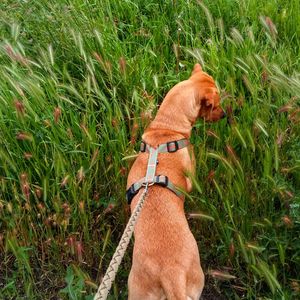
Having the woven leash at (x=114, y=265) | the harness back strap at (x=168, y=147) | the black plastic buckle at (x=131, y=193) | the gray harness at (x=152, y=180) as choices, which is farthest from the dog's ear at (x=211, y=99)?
the woven leash at (x=114, y=265)

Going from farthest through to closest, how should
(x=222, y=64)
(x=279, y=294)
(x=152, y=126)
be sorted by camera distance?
(x=222, y=64) < (x=152, y=126) < (x=279, y=294)

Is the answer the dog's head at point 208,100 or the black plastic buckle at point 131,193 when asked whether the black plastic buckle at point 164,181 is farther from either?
the dog's head at point 208,100

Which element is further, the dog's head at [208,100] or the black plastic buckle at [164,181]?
the dog's head at [208,100]

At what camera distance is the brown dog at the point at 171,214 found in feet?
9.92

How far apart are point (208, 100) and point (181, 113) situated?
0.66 ft

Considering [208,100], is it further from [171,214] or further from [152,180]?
[171,214]

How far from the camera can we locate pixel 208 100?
3844 millimetres

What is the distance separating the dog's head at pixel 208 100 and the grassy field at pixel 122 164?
10 centimetres

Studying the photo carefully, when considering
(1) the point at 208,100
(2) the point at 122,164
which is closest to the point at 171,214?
(2) the point at 122,164

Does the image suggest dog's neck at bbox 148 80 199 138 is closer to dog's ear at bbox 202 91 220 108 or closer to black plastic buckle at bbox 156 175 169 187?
dog's ear at bbox 202 91 220 108

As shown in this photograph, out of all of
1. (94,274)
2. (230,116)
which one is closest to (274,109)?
(230,116)

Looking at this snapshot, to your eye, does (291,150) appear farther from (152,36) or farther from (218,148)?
(152,36)

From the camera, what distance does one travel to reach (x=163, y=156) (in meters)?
3.75

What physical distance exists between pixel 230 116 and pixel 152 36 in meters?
1.35
